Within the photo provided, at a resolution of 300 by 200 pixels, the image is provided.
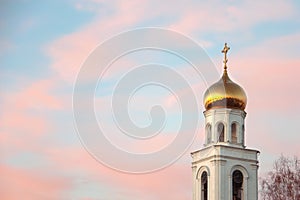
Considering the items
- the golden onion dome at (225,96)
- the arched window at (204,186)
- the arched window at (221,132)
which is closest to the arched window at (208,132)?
the arched window at (221,132)

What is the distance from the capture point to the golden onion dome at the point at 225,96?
36.8 meters

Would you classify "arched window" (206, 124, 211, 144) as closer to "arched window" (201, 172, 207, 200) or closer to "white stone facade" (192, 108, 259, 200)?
"white stone facade" (192, 108, 259, 200)

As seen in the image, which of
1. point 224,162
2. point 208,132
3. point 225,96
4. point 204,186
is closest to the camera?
→ point 224,162

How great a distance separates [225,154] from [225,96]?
298cm

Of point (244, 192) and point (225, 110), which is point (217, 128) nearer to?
point (225, 110)

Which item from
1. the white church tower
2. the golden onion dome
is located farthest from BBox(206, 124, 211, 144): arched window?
the golden onion dome

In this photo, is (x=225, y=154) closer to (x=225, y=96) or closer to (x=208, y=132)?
(x=208, y=132)

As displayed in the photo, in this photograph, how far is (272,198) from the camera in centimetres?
3089

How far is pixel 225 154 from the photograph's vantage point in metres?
35.8

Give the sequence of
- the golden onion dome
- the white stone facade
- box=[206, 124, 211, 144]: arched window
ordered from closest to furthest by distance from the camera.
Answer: the white stone facade, the golden onion dome, box=[206, 124, 211, 144]: arched window

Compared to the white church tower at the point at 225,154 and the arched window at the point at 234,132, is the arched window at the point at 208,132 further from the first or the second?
the arched window at the point at 234,132

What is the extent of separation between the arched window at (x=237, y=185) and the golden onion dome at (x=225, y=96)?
11.0 feet

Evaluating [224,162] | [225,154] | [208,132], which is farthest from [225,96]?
[224,162]

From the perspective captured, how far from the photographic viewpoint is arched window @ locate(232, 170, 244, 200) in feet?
117
